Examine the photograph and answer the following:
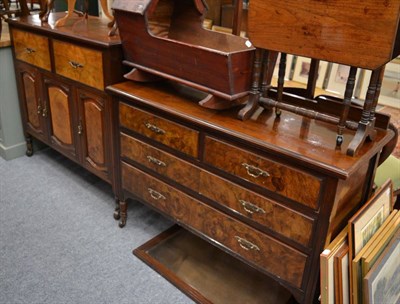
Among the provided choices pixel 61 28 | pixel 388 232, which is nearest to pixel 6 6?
pixel 61 28

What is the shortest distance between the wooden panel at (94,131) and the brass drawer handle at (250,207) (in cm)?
95

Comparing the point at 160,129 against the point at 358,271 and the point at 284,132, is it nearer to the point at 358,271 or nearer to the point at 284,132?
the point at 284,132

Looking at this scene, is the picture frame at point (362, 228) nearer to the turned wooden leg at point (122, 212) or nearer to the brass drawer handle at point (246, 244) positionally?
the brass drawer handle at point (246, 244)

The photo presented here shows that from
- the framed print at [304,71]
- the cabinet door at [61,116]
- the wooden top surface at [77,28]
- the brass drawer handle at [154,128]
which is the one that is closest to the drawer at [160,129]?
the brass drawer handle at [154,128]

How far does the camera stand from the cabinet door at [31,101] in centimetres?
242

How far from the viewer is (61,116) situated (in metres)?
2.31

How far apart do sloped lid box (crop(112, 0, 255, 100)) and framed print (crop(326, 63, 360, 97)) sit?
2.45 meters

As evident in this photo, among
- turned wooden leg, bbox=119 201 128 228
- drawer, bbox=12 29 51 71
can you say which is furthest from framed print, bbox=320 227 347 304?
drawer, bbox=12 29 51 71

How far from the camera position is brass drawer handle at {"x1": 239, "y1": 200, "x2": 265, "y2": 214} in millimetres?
1393

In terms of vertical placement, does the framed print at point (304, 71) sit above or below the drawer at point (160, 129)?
below

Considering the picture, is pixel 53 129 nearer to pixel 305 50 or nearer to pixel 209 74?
pixel 209 74

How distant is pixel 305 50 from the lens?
124cm

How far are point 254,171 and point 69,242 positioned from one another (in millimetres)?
1162

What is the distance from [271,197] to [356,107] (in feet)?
1.64
